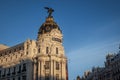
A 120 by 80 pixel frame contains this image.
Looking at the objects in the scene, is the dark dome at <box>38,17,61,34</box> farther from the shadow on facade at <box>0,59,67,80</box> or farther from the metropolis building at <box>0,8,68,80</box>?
the shadow on facade at <box>0,59,67,80</box>

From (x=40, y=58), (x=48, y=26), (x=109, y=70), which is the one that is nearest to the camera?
(x=40, y=58)

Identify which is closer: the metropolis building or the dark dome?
the metropolis building

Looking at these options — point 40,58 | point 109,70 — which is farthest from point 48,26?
point 109,70

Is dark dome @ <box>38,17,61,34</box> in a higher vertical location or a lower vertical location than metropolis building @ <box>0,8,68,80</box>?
higher

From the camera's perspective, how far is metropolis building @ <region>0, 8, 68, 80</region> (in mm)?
90812

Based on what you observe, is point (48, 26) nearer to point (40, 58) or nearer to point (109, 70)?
point (40, 58)

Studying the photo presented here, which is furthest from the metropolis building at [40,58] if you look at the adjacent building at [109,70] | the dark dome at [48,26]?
the adjacent building at [109,70]

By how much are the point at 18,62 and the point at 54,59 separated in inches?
581

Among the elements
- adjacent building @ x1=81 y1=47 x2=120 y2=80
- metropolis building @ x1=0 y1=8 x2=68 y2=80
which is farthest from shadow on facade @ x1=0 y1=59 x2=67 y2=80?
adjacent building @ x1=81 y1=47 x2=120 y2=80

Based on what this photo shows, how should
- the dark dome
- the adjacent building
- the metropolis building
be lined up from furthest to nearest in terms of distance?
the adjacent building
the dark dome
the metropolis building

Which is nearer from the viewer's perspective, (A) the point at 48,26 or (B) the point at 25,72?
(B) the point at 25,72

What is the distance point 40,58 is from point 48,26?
13.9 meters

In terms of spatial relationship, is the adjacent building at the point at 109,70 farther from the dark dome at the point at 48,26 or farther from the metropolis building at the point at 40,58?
the dark dome at the point at 48,26

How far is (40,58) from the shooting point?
300 feet
